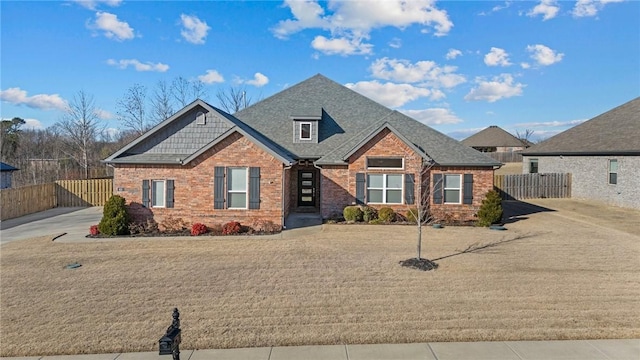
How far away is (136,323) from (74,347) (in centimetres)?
107

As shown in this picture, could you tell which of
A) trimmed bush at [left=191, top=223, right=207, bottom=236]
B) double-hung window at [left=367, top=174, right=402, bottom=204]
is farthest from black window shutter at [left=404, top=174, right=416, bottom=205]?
trimmed bush at [left=191, top=223, right=207, bottom=236]

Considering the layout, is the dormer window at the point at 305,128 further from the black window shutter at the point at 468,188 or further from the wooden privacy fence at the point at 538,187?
the wooden privacy fence at the point at 538,187

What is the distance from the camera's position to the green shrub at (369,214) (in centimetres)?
1733

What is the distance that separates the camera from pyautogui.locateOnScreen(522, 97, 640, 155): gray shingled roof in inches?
874

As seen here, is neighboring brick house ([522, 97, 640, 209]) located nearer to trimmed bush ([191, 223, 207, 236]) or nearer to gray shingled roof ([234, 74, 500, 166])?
gray shingled roof ([234, 74, 500, 166])

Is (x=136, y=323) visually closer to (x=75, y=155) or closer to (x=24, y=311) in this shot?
(x=24, y=311)

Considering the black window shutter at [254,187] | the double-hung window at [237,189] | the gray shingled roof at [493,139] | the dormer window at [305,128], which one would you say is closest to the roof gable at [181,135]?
the black window shutter at [254,187]

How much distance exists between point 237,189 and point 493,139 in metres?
58.5

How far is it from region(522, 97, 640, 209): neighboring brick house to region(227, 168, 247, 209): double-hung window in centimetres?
2269

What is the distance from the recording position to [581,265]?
418 inches

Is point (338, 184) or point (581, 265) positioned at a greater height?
point (338, 184)

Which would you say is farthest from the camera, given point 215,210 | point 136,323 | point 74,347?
point 215,210

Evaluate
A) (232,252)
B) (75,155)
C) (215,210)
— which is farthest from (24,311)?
(75,155)

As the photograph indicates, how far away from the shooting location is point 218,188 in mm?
15922
